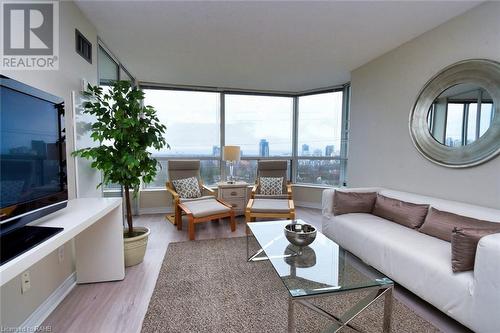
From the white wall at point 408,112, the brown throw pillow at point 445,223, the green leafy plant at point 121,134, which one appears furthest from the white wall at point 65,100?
the white wall at point 408,112

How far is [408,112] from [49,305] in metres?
3.83

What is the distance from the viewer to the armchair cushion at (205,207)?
10.1 feet

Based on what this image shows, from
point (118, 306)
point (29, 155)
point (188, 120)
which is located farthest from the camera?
point (188, 120)

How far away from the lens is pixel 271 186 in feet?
13.4

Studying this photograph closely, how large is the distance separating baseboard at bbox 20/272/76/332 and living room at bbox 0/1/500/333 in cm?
1

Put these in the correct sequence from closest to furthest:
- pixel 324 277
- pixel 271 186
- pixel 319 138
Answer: pixel 324 277, pixel 271 186, pixel 319 138

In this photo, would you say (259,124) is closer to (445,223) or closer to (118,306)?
(445,223)

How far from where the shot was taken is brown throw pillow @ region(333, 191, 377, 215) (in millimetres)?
2750

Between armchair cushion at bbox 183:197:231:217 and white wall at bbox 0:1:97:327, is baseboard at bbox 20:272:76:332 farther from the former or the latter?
armchair cushion at bbox 183:197:231:217

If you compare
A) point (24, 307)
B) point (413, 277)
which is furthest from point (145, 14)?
point (413, 277)

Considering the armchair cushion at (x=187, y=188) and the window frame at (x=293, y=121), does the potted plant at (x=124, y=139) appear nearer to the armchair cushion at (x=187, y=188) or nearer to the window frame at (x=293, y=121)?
the armchair cushion at (x=187, y=188)

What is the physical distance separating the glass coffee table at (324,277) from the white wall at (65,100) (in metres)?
1.56

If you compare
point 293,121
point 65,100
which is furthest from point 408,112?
point 65,100

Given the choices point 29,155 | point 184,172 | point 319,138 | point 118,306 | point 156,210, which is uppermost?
point 319,138
